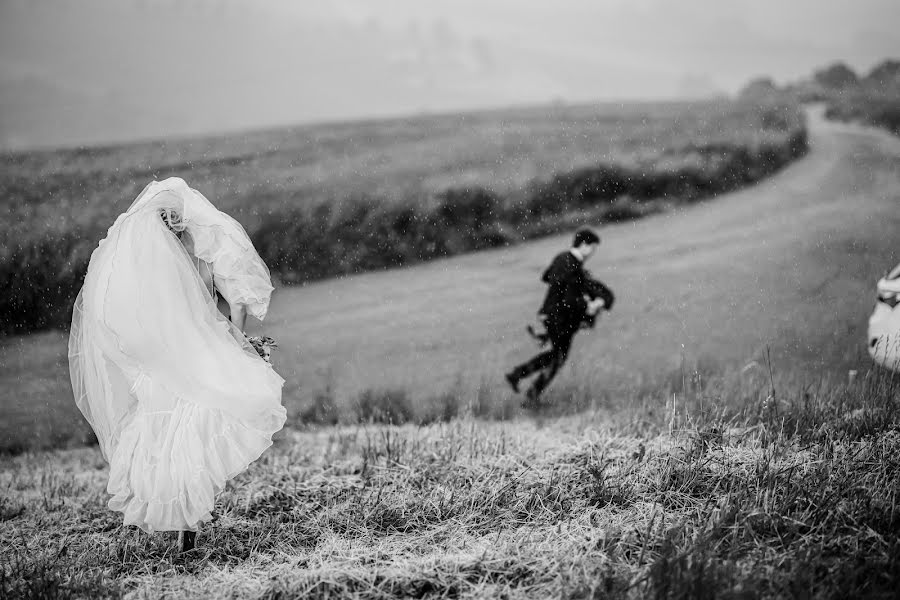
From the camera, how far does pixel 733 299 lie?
6887mm

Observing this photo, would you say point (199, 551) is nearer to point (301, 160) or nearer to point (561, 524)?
point (561, 524)

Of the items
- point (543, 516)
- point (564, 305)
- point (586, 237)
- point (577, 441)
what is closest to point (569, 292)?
point (564, 305)

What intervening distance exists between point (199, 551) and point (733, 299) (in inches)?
221

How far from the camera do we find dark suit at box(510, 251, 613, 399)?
20.2 feet

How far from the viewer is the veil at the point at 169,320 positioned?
357cm

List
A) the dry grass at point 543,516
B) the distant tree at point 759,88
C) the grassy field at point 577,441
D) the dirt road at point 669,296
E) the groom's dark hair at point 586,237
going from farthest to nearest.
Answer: the distant tree at point 759,88 < the dirt road at point 669,296 < the groom's dark hair at point 586,237 < the grassy field at point 577,441 < the dry grass at point 543,516

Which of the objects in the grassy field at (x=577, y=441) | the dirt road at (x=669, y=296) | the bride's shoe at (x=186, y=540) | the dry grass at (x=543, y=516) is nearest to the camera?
the dry grass at (x=543, y=516)

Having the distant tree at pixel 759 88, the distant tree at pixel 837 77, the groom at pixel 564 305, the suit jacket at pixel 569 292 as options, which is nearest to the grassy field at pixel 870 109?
the distant tree at pixel 837 77

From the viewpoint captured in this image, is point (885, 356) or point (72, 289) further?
point (72, 289)

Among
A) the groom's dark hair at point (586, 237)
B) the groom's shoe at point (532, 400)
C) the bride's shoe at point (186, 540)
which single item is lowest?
the groom's shoe at point (532, 400)

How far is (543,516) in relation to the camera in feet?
13.3

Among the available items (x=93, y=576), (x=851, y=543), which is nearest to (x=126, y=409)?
(x=93, y=576)

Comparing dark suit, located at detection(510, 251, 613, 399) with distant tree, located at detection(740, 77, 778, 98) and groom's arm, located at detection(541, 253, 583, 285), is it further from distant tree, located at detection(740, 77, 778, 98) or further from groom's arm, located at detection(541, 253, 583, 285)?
distant tree, located at detection(740, 77, 778, 98)

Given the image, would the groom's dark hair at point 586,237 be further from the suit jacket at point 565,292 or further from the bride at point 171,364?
the bride at point 171,364
